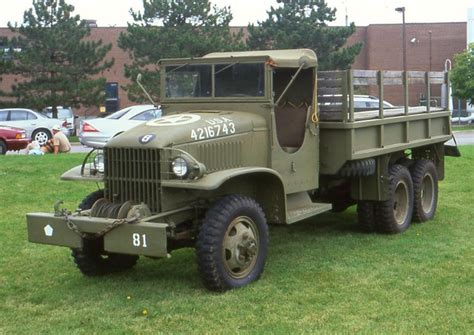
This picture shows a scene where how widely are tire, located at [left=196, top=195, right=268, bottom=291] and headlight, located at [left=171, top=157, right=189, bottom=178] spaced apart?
0.41 meters

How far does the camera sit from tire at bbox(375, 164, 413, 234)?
28.2 ft

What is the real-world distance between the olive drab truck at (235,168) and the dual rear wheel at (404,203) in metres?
0.02

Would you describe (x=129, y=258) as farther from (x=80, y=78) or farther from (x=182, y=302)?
(x=80, y=78)

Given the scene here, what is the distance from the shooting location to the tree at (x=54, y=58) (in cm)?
3369

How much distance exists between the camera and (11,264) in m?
7.40

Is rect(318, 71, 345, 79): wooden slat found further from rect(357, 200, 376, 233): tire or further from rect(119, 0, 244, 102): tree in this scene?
rect(119, 0, 244, 102): tree

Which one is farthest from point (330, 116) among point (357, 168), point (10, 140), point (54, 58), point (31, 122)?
point (54, 58)

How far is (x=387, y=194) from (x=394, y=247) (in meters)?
0.85

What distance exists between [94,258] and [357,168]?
304 cm

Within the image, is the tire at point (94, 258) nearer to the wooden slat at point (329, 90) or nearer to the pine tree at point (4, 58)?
the wooden slat at point (329, 90)

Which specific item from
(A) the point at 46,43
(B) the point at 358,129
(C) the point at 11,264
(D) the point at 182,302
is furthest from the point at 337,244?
(A) the point at 46,43

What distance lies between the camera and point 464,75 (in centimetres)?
4044

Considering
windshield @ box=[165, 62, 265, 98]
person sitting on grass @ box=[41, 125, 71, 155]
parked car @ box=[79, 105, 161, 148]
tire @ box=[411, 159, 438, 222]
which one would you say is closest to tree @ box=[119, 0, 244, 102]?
parked car @ box=[79, 105, 161, 148]

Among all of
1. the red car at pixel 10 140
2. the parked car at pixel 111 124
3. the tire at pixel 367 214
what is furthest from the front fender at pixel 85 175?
the red car at pixel 10 140
